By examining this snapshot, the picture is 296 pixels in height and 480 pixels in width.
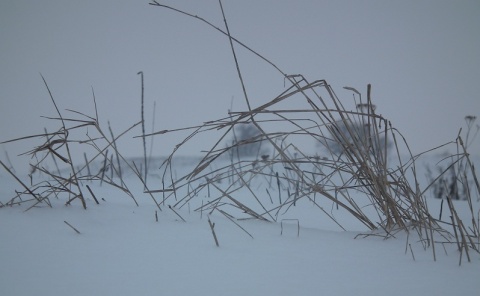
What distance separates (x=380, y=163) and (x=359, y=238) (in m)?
0.22

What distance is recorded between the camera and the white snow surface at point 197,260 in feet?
1.72

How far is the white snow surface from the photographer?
524 mm

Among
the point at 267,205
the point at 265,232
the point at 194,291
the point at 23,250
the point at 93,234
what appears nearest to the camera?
the point at 194,291

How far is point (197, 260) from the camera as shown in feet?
2.05

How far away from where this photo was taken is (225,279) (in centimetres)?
55

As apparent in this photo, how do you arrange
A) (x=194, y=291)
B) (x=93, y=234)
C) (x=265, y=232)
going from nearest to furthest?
(x=194, y=291) → (x=93, y=234) → (x=265, y=232)

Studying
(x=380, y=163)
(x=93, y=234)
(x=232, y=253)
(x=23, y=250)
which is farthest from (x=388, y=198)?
(x=23, y=250)

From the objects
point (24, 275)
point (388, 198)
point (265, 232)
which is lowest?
point (24, 275)

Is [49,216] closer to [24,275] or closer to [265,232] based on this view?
[24,275]

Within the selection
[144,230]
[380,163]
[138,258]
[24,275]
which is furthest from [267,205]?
[24,275]

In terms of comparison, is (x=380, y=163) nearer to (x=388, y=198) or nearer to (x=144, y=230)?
(x=388, y=198)

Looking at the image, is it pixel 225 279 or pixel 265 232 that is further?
pixel 265 232

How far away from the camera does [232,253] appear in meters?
0.67

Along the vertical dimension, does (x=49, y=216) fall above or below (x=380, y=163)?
below
